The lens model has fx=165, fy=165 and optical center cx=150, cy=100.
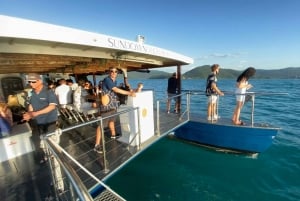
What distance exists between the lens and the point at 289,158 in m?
5.59

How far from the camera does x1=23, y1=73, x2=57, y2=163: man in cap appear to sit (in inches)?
119

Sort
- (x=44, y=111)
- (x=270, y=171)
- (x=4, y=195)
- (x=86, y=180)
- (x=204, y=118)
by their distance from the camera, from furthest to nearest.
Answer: (x=204, y=118)
(x=270, y=171)
(x=44, y=111)
(x=86, y=180)
(x=4, y=195)

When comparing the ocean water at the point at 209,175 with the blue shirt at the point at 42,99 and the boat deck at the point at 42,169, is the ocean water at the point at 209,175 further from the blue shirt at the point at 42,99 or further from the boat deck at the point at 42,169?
the blue shirt at the point at 42,99

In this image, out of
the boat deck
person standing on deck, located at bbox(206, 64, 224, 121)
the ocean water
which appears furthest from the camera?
person standing on deck, located at bbox(206, 64, 224, 121)

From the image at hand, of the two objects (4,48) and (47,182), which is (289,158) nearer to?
(47,182)

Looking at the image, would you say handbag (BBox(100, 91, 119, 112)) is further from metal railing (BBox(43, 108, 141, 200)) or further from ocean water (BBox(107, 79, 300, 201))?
ocean water (BBox(107, 79, 300, 201))

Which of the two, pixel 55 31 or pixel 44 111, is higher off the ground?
pixel 55 31

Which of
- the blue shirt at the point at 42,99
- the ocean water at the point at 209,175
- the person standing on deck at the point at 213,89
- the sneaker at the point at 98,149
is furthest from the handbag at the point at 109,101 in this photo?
the person standing on deck at the point at 213,89

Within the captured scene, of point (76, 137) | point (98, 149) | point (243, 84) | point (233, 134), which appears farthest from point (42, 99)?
point (233, 134)

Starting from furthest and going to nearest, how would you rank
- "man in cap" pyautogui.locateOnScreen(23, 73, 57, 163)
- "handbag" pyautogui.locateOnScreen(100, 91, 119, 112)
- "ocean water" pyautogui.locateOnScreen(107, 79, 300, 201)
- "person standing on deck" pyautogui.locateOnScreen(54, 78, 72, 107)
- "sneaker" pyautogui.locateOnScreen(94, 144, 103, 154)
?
"person standing on deck" pyautogui.locateOnScreen(54, 78, 72, 107) → "ocean water" pyautogui.locateOnScreen(107, 79, 300, 201) → "handbag" pyautogui.locateOnScreen(100, 91, 119, 112) → "sneaker" pyautogui.locateOnScreen(94, 144, 103, 154) → "man in cap" pyautogui.locateOnScreen(23, 73, 57, 163)

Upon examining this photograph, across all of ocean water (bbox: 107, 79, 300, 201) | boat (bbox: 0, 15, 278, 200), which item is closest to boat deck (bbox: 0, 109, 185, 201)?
boat (bbox: 0, 15, 278, 200)

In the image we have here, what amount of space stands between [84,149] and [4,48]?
2.59m

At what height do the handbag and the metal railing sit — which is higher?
the handbag

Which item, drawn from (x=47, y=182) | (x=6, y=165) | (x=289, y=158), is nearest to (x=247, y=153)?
(x=289, y=158)
